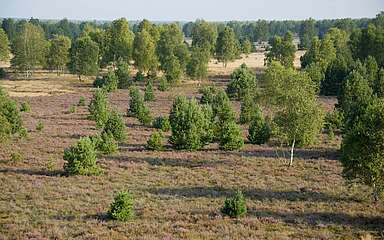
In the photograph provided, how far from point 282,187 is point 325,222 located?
696cm

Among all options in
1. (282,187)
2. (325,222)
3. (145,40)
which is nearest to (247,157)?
(282,187)

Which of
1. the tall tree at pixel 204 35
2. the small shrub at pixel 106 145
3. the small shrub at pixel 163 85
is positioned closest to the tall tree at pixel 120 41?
the small shrub at pixel 163 85

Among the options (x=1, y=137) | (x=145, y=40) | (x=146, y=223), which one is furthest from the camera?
(x=145, y=40)

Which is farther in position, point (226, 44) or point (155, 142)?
point (226, 44)

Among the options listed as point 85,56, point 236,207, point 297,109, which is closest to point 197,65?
point 85,56

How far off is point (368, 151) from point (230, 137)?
56.8 feet

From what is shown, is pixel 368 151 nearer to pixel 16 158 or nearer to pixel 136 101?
pixel 16 158

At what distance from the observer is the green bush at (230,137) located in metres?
41.3

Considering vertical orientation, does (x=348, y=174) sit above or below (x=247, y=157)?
above

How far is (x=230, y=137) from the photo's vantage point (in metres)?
41.4

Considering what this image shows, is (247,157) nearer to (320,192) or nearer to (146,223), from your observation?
(320,192)

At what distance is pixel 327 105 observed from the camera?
69.2m

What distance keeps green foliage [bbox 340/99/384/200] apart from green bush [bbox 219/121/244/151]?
15211 mm

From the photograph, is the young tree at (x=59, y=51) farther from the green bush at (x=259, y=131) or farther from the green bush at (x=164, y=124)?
the green bush at (x=259, y=131)
